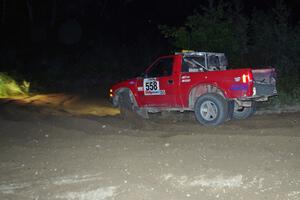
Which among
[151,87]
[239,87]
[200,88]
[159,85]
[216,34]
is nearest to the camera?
[239,87]

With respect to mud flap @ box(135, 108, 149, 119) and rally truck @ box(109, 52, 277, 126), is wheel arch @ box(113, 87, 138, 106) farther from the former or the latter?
mud flap @ box(135, 108, 149, 119)

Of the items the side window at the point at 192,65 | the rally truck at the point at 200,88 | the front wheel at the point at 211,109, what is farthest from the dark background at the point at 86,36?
the front wheel at the point at 211,109

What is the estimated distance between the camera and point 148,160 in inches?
304

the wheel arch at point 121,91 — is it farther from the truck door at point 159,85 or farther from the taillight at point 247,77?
the taillight at point 247,77

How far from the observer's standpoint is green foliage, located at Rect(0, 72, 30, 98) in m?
21.9

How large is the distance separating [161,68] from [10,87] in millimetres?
12235

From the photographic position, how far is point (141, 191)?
6.27m

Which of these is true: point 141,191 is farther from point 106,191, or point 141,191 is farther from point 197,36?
point 197,36

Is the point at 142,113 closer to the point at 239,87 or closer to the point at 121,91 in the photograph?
the point at 121,91

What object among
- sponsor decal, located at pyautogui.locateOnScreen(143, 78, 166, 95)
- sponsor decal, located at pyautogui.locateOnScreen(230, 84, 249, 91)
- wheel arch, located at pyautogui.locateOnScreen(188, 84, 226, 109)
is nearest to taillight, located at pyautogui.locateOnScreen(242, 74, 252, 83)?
sponsor decal, located at pyautogui.locateOnScreen(230, 84, 249, 91)

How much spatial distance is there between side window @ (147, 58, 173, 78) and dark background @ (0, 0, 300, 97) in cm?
1520

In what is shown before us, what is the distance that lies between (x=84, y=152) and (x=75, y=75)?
2453cm

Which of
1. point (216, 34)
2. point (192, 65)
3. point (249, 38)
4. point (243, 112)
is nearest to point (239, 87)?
point (192, 65)

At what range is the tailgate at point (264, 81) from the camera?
11141mm
